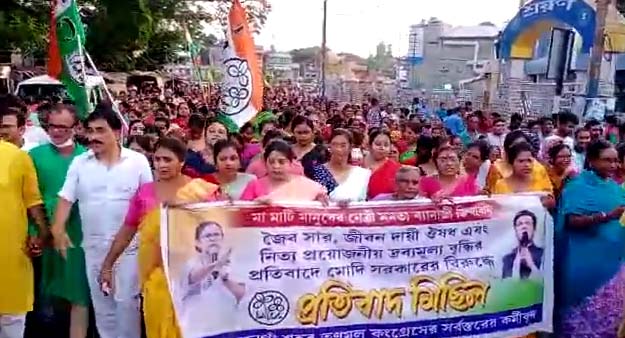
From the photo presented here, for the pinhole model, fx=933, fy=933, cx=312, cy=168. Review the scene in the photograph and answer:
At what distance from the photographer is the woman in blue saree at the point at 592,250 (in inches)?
203

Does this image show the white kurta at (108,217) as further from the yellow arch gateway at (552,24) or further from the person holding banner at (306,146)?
the yellow arch gateway at (552,24)

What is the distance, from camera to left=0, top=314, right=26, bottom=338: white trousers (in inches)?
194

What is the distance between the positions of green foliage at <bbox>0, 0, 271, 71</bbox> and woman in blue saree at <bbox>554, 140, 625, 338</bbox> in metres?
19.7

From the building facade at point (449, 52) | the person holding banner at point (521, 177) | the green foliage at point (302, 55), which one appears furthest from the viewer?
the green foliage at point (302, 55)

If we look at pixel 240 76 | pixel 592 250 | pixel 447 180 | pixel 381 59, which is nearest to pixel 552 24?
pixel 240 76

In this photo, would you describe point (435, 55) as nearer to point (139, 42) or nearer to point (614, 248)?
point (139, 42)

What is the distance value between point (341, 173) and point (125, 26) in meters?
26.5

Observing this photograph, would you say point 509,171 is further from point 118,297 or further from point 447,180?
point 118,297

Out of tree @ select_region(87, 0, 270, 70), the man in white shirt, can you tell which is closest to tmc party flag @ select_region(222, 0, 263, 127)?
the man in white shirt

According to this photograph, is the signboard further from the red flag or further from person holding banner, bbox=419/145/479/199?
person holding banner, bbox=419/145/479/199

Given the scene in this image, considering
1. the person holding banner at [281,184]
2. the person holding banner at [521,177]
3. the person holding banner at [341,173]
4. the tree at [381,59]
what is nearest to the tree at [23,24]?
the person holding banner at [341,173]

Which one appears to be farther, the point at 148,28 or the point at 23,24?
the point at 148,28

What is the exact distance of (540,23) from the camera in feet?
52.4

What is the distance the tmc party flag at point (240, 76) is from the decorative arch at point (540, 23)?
250 inches
